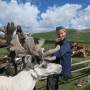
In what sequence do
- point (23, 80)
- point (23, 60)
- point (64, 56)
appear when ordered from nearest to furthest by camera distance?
point (23, 80) < point (23, 60) < point (64, 56)

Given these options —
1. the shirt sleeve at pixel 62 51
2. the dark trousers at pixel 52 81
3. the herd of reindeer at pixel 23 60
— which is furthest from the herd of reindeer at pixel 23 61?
the dark trousers at pixel 52 81

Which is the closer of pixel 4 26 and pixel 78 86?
pixel 4 26

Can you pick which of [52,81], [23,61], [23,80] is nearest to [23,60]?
[23,61]

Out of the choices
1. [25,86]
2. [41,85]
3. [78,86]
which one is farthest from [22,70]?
[78,86]

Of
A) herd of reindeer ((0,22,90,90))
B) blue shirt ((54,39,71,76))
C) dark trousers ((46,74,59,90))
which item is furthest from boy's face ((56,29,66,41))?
dark trousers ((46,74,59,90))

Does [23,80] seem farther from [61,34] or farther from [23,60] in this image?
[61,34]

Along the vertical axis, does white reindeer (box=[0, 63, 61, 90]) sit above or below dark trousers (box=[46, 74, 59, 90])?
above

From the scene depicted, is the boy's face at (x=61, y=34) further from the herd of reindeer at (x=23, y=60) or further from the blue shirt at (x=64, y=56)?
the herd of reindeer at (x=23, y=60)

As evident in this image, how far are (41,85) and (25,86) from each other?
445 cm

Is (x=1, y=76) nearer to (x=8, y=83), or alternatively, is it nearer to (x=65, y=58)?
(x=8, y=83)

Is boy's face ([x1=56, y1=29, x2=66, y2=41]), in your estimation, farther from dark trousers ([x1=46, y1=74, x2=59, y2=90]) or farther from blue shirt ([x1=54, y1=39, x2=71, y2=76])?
dark trousers ([x1=46, y1=74, x2=59, y2=90])

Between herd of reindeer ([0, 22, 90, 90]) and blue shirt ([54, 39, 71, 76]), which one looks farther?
blue shirt ([54, 39, 71, 76])

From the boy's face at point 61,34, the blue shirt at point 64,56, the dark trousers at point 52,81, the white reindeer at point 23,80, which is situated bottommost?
the dark trousers at point 52,81

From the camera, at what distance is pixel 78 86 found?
45.8 ft
